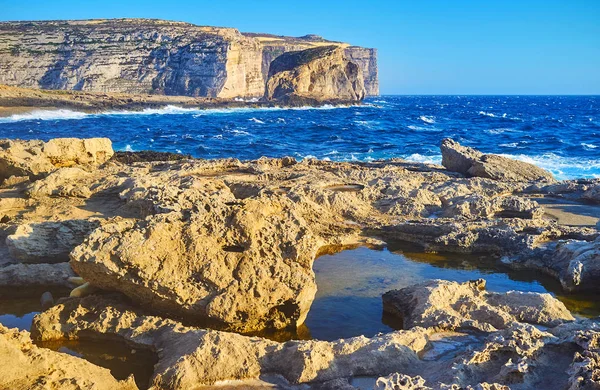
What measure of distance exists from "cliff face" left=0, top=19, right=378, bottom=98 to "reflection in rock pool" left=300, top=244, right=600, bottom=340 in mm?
82541

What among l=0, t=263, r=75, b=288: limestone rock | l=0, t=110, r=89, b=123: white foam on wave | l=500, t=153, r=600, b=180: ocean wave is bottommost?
l=0, t=110, r=89, b=123: white foam on wave

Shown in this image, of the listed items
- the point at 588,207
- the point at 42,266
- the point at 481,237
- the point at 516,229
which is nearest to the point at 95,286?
the point at 42,266

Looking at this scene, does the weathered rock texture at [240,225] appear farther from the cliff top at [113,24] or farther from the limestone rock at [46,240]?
the cliff top at [113,24]

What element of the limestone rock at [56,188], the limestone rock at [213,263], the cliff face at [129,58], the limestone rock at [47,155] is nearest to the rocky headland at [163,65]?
the cliff face at [129,58]

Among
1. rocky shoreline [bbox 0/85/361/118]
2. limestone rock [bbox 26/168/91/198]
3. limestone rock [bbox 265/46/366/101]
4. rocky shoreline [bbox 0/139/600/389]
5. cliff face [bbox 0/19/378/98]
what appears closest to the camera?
rocky shoreline [bbox 0/139/600/389]

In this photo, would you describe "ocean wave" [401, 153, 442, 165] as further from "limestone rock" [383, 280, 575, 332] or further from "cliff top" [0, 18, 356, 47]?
"cliff top" [0, 18, 356, 47]

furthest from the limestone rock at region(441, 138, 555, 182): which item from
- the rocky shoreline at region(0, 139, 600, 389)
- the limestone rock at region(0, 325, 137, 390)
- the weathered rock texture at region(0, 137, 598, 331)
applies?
the limestone rock at region(0, 325, 137, 390)

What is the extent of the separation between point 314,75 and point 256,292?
8288 cm

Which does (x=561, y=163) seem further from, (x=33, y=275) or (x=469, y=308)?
(x=33, y=275)

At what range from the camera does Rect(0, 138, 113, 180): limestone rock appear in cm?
1032

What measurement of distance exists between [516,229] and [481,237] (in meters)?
0.67

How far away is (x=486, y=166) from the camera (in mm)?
12984

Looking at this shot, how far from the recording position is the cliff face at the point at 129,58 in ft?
266

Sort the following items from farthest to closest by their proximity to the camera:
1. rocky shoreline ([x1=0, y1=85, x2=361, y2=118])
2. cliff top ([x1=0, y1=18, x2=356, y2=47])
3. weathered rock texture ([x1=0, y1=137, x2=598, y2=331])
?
1. cliff top ([x1=0, y1=18, x2=356, y2=47])
2. rocky shoreline ([x1=0, y1=85, x2=361, y2=118])
3. weathered rock texture ([x1=0, y1=137, x2=598, y2=331])
